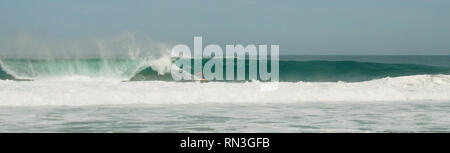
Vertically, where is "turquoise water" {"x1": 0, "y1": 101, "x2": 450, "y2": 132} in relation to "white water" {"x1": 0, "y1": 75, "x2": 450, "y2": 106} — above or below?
below

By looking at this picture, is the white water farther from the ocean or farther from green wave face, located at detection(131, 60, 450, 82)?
green wave face, located at detection(131, 60, 450, 82)

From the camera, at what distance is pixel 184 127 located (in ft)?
28.0

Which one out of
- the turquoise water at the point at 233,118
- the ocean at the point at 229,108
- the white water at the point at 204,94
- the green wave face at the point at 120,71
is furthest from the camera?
the green wave face at the point at 120,71

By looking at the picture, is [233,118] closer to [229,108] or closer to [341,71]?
[229,108]

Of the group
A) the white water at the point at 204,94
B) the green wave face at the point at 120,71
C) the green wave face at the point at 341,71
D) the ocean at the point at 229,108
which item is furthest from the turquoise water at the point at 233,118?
the green wave face at the point at 341,71

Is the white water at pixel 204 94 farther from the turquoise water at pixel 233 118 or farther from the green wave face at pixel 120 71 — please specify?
the green wave face at pixel 120 71

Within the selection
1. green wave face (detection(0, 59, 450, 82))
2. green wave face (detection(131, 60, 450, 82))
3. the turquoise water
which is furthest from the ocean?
green wave face (detection(131, 60, 450, 82))

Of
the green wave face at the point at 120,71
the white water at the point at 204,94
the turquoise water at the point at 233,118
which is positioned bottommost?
the turquoise water at the point at 233,118

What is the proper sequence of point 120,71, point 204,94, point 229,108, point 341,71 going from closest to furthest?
point 229,108, point 204,94, point 120,71, point 341,71

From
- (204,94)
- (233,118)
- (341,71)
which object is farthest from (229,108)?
(341,71)
